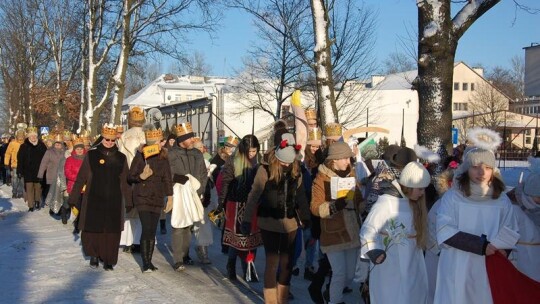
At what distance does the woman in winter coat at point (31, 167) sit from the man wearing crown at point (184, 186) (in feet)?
27.4

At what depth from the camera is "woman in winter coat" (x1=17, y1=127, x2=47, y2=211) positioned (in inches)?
654

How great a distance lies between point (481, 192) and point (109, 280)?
16.5 ft

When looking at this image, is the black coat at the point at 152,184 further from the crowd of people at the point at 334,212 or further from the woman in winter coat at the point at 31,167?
the woman in winter coat at the point at 31,167

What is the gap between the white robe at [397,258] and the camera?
5.32 meters

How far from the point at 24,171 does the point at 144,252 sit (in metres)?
9.28

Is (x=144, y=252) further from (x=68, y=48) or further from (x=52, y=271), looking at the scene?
(x=68, y=48)

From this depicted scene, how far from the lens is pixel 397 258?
5.37 m

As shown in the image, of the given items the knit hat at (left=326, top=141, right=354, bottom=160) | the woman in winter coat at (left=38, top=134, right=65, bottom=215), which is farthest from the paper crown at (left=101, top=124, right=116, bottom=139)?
the woman in winter coat at (left=38, top=134, right=65, bottom=215)

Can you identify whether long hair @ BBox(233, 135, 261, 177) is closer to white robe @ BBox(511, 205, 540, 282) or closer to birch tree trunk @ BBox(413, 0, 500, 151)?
birch tree trunk @ BBox(413, 0, 500, 151)

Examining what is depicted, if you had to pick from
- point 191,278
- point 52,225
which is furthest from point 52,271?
point 52,225

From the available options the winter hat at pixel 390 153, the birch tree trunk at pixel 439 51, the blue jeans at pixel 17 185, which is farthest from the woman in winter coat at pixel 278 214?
the blue jeans at pixel 17 185

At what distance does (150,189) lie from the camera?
28.4 feet

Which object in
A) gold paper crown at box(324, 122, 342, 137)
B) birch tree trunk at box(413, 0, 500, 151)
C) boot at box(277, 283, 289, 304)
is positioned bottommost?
boot at box(277, 283, 289, 304)

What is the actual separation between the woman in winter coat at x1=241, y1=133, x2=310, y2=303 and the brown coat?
0.30 m
